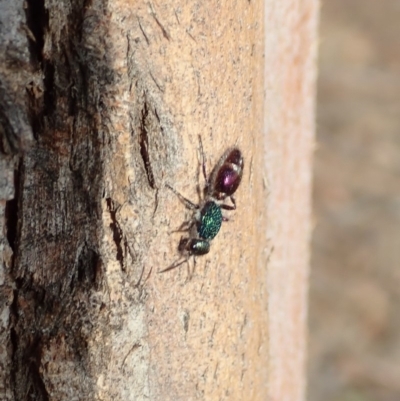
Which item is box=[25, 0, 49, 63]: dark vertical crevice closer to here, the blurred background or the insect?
the insect

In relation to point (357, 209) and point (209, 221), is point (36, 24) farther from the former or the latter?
point (357, 209)

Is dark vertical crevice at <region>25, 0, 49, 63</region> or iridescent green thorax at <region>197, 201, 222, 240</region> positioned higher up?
dark vertical crevice at <region>25, 0, 49, 63</region>

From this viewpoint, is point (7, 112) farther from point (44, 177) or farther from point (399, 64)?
point (399, 64)

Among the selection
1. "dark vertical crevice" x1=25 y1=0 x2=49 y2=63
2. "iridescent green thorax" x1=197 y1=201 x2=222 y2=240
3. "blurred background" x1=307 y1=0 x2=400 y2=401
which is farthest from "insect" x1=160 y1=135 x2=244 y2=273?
"blurred background" x1=307 y1=0 x2=400 y2=401

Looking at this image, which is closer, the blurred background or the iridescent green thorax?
the iridescent green thorax

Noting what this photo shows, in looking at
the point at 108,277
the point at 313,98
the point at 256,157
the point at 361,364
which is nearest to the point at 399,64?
the point at 361,364

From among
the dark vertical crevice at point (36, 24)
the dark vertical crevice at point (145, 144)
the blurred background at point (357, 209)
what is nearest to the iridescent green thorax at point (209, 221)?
the dark vertical crevice at point (145, 144)
